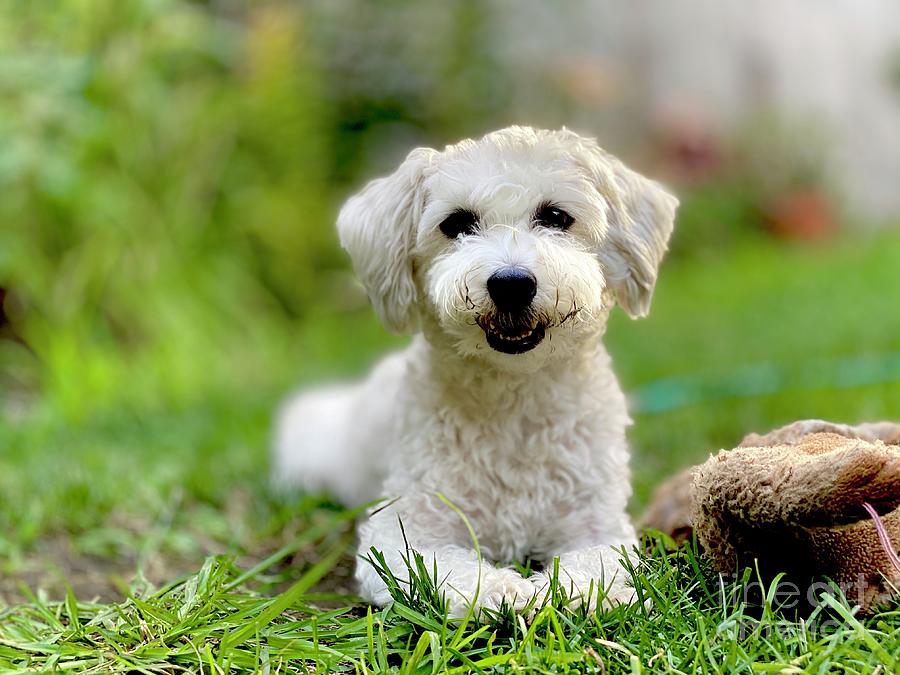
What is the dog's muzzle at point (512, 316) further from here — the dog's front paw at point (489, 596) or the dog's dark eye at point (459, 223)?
the dog's front paw at point (489, 596)

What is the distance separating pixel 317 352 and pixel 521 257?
4.89 meters

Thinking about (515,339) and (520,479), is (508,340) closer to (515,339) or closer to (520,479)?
(515,339)

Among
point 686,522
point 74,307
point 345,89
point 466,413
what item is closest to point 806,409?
point 686,522

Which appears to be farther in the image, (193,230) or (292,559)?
(193,230)

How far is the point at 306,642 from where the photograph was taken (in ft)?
6.76

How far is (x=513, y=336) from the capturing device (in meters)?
2.27

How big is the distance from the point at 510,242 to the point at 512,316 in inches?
6.8

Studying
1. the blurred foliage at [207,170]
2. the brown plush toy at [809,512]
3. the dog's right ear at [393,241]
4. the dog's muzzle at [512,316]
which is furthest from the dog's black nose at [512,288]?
the blurred foliage at [207,170]

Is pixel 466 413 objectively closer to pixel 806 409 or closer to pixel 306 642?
pixel 306 642

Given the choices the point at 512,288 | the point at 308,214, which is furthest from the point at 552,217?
the point at 308,214

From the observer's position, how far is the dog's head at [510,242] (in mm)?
2188

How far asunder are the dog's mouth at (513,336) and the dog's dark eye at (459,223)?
27 cm

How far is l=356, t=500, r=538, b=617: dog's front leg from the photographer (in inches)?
82.2

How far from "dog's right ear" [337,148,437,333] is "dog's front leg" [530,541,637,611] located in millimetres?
710
